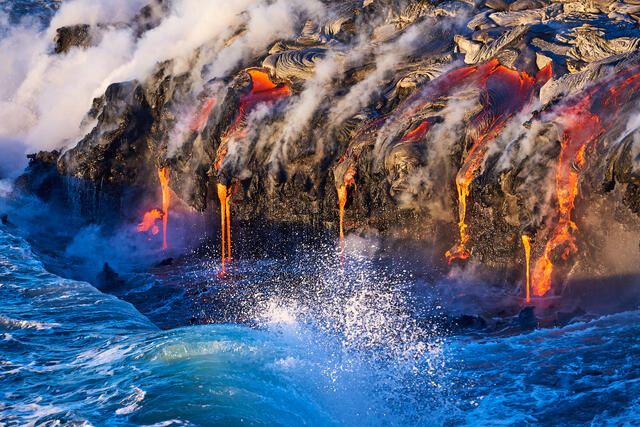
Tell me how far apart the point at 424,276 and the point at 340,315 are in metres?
2.13

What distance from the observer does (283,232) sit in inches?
529

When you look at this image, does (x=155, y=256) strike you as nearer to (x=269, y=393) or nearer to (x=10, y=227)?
(x=10, y=227)

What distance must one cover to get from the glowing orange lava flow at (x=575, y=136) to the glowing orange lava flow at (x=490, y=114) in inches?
47.5

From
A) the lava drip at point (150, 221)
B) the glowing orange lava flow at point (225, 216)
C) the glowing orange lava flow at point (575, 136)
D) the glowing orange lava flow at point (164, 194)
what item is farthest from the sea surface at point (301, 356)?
the lava drip at point (150, 221)

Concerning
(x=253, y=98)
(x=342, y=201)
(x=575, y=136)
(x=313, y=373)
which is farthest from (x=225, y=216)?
(x=575, y=136)

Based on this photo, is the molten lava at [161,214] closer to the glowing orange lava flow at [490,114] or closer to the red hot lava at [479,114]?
the red hot lava at [479,114]

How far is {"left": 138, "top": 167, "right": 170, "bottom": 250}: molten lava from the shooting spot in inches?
612

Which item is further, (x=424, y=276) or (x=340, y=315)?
(x=424, y=276)

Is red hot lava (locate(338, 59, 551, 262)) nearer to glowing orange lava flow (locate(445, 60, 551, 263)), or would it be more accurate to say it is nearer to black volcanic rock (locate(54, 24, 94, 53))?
glowing orange lava flow (locate(445, 60, 551, 263))

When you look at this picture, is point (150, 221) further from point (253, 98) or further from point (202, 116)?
point (253, 98)

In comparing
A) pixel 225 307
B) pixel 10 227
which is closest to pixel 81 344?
pixel 225 307

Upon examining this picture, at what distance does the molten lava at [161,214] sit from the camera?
15539 millimetres

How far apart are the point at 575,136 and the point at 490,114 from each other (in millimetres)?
1732

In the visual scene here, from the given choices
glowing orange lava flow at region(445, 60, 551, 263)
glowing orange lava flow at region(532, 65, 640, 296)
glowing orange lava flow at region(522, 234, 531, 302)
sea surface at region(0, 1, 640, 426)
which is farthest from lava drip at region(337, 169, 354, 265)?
glowing orange lava flow at region(532, 65, 640, 296)
